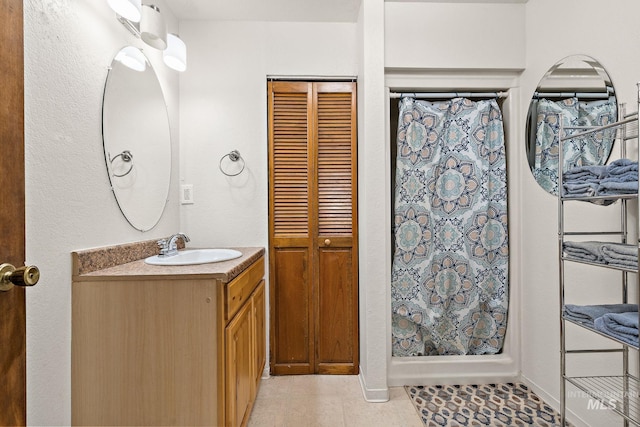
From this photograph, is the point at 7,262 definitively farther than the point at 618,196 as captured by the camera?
No

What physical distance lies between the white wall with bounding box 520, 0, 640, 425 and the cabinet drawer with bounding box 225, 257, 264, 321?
173 cm

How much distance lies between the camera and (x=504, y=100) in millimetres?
2309

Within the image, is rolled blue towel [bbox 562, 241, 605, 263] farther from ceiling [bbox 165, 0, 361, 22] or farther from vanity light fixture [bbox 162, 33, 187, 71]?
vanity light fixture [bbox 162, 33, 187, 71]

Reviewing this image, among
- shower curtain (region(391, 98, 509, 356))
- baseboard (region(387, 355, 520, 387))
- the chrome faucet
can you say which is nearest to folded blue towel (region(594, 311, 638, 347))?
shower curtain (region(391, 98, 509, 356))

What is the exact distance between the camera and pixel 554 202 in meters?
1.90

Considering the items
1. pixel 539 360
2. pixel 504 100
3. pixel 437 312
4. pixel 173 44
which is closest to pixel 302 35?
pixel 173 44

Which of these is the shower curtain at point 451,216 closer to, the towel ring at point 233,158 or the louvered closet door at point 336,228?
the louvered closet door at point 336,228

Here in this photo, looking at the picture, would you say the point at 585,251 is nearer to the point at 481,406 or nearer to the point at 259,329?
the point at 481,406

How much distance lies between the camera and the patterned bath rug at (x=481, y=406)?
1.82m

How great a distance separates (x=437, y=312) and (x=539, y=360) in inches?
25.5

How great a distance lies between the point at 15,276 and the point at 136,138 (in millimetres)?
1085

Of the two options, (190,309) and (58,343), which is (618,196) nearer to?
(190,309)

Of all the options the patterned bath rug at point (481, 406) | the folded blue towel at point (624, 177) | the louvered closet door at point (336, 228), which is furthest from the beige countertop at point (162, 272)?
the folded blue towel at point (624, 177)

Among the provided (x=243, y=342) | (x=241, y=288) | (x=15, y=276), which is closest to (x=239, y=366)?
(x=243, y=342)
